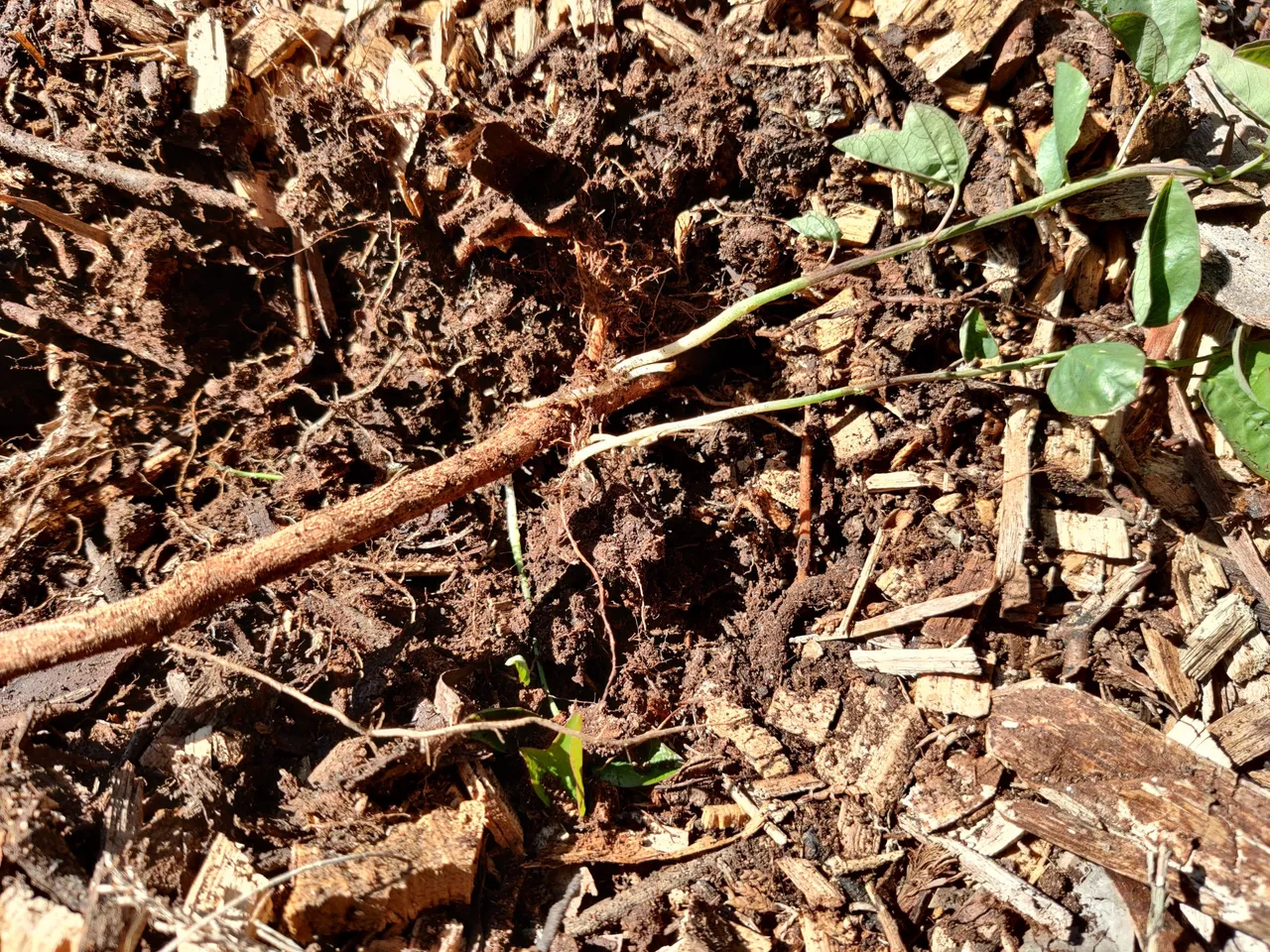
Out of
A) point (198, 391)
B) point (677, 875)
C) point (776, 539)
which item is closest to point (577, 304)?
point (776, 539)

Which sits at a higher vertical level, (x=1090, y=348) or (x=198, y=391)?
(x=198, y=391)

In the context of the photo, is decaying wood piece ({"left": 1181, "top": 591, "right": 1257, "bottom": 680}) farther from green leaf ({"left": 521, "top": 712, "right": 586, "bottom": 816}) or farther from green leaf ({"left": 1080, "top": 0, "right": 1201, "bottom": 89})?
green leaf ({"left": 521, "top": 712, "right": 586, "bottom": 816})

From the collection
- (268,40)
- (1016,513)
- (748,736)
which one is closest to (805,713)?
(748,736)

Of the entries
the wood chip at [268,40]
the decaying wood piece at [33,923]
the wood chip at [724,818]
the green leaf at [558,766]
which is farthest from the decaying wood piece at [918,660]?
the wood chip at [268,40]

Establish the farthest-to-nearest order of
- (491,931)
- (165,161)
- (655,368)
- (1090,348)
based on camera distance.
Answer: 1. (165,161)
2. (655,368)
3. (491,931)
4. (1090,348)

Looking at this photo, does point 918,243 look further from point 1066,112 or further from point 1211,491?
point 1211,491

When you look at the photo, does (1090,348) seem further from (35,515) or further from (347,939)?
(35,515)

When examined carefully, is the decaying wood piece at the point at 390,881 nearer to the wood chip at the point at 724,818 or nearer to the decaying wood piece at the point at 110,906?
the decaying wood piece at the point at 110,906

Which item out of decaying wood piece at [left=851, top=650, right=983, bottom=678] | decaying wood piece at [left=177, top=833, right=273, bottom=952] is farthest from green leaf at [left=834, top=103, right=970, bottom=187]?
decaying wood piece at [left=177, top=833, right=273, bottom=952]
